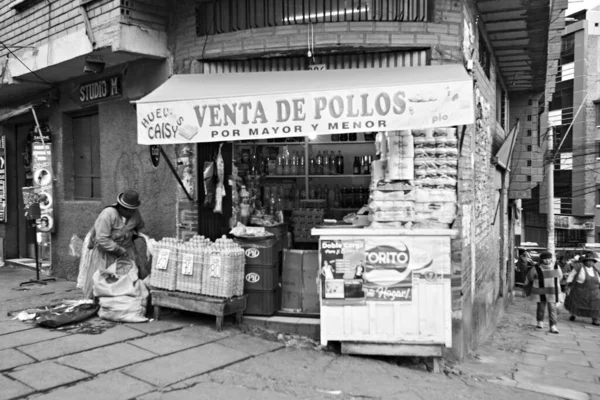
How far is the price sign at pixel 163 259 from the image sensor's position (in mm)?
5848

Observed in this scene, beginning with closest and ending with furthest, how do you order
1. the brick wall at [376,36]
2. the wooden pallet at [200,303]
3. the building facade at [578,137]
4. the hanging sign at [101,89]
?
the wooden pallet at [200,303] → the brick wall at [376,36] → the hanging sign at [101,89] → the building facade at [578,137]

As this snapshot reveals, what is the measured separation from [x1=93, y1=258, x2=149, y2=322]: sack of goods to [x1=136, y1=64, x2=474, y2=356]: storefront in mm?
1431

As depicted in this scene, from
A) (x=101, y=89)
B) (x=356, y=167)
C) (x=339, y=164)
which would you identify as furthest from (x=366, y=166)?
(x=101, y=89)

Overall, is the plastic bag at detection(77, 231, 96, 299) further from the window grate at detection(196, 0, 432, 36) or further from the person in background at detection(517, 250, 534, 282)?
the person in background at detection(517, 250, 534, 282)

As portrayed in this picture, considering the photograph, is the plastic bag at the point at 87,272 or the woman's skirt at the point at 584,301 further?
the woman's skirt at the point at 584,301

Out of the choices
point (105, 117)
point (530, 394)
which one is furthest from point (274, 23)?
point (530, 394)

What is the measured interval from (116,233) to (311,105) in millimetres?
3294

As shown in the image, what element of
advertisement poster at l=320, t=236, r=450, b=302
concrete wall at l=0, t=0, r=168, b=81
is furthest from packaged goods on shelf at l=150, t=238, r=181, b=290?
concrete wall at l=0, t=0, r=168, b=81

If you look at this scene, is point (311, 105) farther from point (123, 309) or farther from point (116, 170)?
point (116, 170)

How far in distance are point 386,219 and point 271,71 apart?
8.07ft

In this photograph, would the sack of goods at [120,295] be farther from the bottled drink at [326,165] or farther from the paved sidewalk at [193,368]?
the bottled drink at [326,165]

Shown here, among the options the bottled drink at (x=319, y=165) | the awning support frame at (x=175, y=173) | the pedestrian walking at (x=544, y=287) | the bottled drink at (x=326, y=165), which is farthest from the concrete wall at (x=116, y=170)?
the pedestrian walking at (x=544, y=287)

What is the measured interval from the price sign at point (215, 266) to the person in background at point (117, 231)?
4.77 ft

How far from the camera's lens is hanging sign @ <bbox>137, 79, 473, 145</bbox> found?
15.2ft
